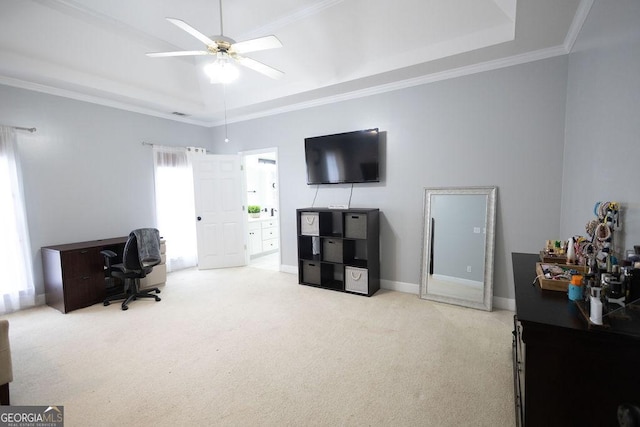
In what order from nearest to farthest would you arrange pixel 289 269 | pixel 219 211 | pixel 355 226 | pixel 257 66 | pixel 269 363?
1. pixel 269 363
2. pixel 257 66
3. pixel 355 226
4. pixel 289 269
5. pixel 219 211

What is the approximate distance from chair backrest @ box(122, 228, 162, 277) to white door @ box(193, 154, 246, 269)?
136cm

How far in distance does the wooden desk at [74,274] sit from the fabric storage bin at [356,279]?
124 inches

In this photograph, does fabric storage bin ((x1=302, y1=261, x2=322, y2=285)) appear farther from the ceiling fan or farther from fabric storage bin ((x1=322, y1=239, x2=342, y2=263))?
the ceiling fan

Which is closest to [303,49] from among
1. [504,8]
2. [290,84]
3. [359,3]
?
[290,84]

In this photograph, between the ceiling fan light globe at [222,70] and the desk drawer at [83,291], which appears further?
the desk drawer at [83,291]

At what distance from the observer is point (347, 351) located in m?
2.47

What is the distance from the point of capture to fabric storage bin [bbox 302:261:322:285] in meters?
4.16

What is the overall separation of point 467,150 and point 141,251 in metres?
4.17

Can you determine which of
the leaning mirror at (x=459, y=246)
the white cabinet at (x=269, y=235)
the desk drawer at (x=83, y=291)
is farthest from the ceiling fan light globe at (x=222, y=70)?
the white cabinet at (x=269, y=235)

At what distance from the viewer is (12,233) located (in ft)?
11.2

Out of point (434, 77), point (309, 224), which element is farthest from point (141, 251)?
point (434, 77)

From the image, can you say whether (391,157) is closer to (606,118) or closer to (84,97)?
(606,118)

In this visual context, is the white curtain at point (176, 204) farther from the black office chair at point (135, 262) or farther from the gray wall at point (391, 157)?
the black office chair at point (135, 262)

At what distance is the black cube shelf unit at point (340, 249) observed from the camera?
3.75 metres
